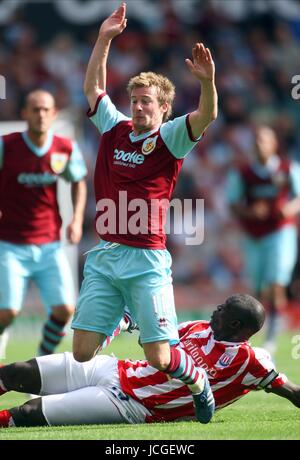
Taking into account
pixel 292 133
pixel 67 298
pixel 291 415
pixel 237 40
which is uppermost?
pixel 237 40

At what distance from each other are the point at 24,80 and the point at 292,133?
4774 mm

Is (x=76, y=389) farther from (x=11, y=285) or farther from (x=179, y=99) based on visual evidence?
(x=179, y=99)

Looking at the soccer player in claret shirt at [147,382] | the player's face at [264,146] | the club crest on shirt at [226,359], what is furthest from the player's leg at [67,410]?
the player's face at [264,146]

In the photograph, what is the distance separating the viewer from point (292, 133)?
1686 centimetres

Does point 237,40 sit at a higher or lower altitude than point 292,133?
higher

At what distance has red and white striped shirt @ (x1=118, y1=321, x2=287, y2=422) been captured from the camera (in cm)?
619

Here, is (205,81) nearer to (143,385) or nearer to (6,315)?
(143,385)

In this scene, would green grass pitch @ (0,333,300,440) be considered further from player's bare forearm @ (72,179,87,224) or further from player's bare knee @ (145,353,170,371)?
player's bare forearm @ (72,179,87,224)

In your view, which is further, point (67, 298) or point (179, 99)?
point (179, 99)

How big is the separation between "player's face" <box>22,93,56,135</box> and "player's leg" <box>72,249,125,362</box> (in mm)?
2962

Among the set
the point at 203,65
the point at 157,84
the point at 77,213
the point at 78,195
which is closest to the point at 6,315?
the point at 77,213

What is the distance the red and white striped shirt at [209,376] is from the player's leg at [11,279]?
7.84ft
